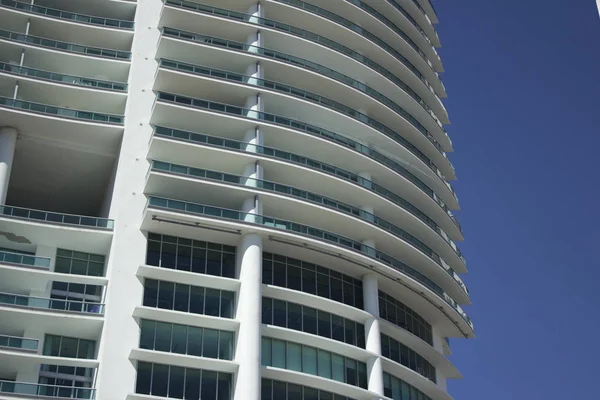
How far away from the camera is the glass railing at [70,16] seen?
7781 cm

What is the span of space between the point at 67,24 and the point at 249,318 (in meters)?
27.9

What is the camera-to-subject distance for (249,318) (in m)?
64.4

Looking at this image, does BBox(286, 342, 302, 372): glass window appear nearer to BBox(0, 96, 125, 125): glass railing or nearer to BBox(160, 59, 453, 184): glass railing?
BBox(160, 59, 453, 184): glass railing

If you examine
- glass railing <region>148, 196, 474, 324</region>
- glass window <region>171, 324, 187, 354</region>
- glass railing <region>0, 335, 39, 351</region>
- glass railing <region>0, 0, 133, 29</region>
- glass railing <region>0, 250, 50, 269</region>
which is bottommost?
glass railing <region>0, 335, 39, 351</region>

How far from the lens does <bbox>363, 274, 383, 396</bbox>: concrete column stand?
6838 centimetres

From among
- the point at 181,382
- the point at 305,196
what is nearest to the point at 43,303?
the point at 181,382

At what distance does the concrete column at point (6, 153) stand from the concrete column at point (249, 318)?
53.7ft

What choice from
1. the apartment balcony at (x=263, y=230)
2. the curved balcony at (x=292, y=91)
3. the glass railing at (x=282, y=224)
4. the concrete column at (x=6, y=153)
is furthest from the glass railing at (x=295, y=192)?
the concrete column at (x=6, y=153)

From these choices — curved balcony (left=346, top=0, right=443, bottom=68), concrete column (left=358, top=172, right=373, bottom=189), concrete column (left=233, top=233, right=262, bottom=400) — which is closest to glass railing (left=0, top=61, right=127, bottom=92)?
concrete column (left=233, top=233, right=262, bottom=400)

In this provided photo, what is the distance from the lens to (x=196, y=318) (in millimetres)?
64438

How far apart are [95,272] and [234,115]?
1483cm

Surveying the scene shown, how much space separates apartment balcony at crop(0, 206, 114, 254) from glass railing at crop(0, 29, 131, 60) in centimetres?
1388

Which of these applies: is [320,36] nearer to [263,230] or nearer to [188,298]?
[263,230]

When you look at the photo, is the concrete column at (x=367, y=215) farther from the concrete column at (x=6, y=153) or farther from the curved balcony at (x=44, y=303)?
the concrete column at (x=6, y=153)
